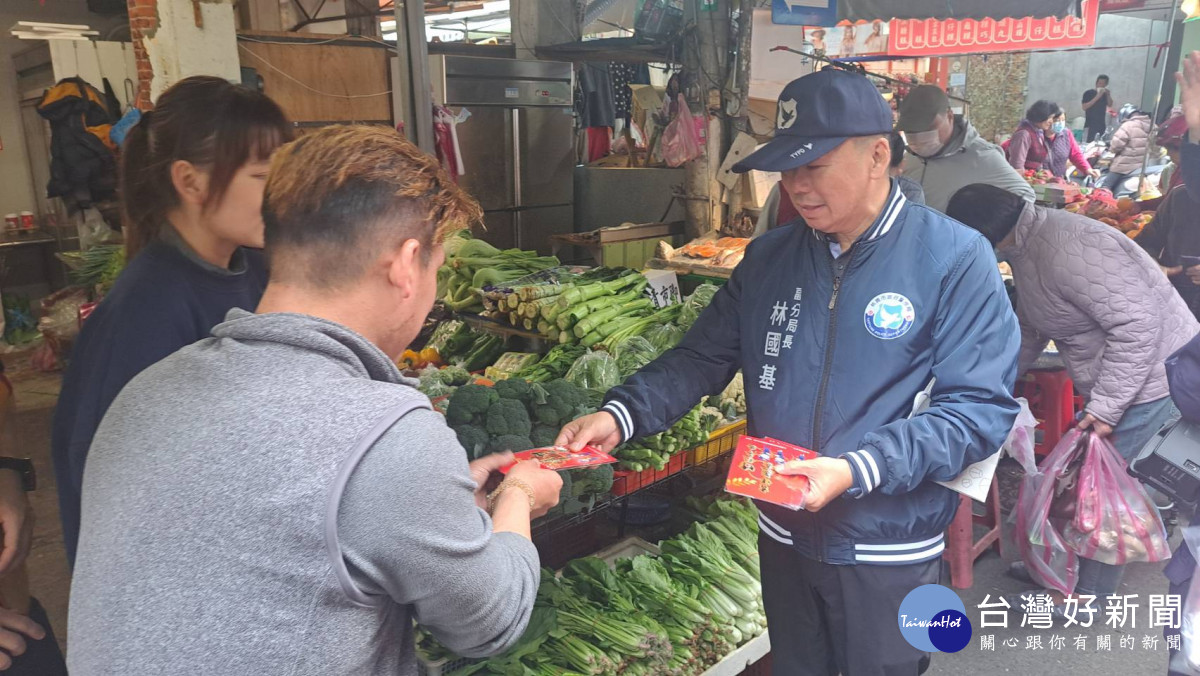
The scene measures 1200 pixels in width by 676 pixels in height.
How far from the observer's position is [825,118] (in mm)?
2061

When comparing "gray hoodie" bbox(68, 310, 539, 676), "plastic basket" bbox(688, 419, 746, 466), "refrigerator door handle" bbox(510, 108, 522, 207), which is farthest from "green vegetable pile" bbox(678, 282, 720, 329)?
"refrigerator door handle" bbox(510, 108, 522, 207)

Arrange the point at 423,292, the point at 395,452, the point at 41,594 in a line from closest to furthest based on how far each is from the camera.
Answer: the point at 395,452
the point at 423,292
the point at 41,594

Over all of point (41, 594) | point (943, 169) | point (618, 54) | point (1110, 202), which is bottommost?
point (41, 594)

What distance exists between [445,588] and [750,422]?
1380 millimetres

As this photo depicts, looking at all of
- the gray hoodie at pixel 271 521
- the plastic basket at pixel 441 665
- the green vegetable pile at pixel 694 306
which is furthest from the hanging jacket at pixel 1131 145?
the gray hoodie at pixel 271 521

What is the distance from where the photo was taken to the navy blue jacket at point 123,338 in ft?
6.05

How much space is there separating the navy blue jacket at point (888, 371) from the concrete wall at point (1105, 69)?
69.1 ft

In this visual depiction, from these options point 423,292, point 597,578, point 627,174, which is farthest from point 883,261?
point 627,174

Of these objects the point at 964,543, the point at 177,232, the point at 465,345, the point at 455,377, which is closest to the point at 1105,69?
the point at 964,543

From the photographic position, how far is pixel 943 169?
544 cm

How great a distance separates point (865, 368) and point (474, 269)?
12.6ft

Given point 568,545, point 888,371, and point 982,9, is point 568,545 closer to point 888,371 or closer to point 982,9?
point 888,371

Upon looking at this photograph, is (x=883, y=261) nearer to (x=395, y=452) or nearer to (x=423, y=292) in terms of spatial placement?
(x=423, y=292)

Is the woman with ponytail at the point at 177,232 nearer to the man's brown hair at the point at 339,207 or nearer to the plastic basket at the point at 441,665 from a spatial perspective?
the man's brown hair at the point at 339,207
